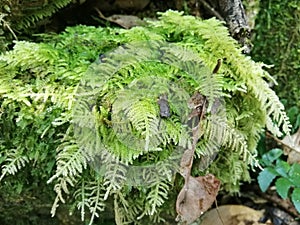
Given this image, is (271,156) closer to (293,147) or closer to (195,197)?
(293,147)

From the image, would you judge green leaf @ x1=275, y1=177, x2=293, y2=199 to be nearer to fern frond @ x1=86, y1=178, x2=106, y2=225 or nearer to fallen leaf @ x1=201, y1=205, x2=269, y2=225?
fallen leaf @ x1=201, y1=205, x2=269, y2=225

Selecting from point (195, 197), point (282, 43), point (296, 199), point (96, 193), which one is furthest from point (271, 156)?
point (96, 193)

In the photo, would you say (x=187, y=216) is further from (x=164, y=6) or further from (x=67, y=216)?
(x=164, y=6)

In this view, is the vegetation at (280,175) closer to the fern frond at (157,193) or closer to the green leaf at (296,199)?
the green leaf at (296,199)

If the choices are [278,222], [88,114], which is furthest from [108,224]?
[278,222]

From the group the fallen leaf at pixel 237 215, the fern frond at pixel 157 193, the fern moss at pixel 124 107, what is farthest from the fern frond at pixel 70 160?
the fallen leaf at pixel 237 215

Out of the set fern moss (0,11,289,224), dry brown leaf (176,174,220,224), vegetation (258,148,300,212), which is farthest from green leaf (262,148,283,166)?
dry brown leaf (176,174,220,224)
